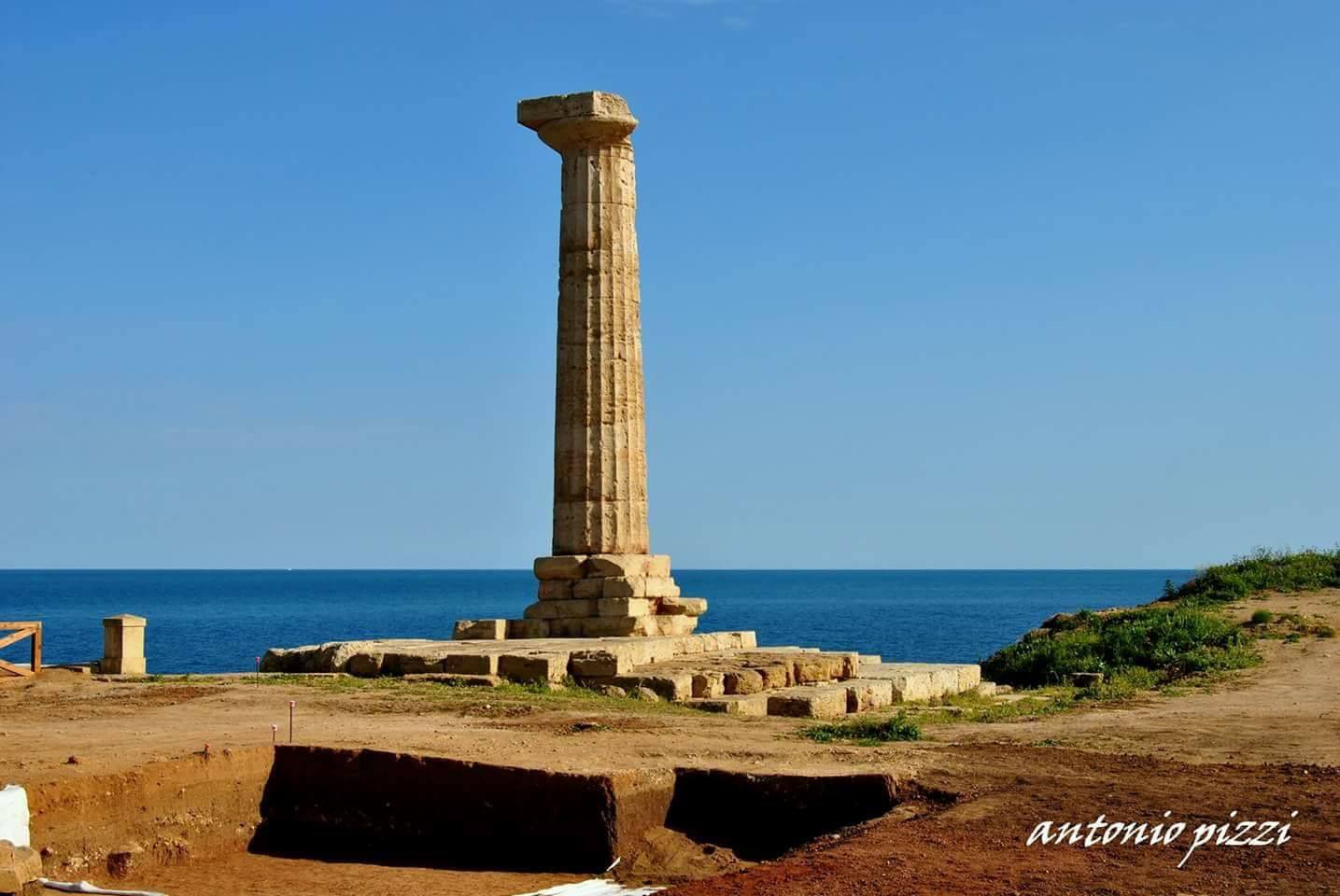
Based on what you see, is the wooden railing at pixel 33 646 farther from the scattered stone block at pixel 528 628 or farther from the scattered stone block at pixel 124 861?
the scattered stone block at pixel 124 861

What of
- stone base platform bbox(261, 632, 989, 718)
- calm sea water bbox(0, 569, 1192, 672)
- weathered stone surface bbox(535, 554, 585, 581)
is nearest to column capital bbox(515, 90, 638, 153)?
weathered stone surface bbox(535, 554, 585, 581)

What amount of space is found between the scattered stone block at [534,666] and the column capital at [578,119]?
7081mm

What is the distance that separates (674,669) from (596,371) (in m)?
4.82

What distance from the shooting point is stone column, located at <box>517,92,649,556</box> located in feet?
65.1

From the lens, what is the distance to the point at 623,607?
62.3 feet

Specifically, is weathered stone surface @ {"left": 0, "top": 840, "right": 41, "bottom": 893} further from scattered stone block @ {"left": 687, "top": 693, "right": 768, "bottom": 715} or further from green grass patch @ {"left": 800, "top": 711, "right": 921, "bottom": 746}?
scattered stone block @ {"left": 687, "top": 693, "right": 768, "bottom": 715}

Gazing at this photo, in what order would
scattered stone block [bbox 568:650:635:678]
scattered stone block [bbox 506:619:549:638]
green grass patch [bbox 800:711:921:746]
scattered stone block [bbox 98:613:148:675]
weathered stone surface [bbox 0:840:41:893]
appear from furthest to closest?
scattered stone block [bbox 98:613:148:675] → scattered stone block [bbox 506:619:549:638] → scattered stone block [bbox 568:650:635:678] → green grass patch [bbox 800:711:921:746] → weathered stone surface [bbox 0:840:41:893]

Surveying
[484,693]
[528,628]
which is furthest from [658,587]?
[484,693]

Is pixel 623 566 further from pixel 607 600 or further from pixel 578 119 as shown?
pixel 578 119

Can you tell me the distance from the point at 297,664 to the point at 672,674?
16.1 ft

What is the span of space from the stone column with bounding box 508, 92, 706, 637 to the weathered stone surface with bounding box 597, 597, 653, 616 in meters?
0.42

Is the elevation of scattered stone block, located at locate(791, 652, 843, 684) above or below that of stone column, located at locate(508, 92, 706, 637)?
below

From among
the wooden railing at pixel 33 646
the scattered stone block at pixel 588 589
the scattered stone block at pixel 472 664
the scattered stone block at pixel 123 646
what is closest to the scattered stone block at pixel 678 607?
the scattered stone block at pixel 588 589

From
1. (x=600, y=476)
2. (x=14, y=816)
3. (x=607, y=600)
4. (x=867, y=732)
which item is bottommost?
(x=14, y=816)
